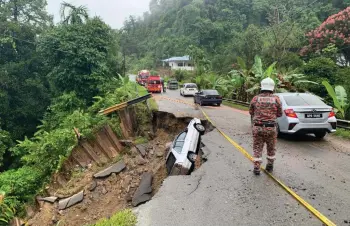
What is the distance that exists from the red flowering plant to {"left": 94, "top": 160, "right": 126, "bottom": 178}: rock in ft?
88.0

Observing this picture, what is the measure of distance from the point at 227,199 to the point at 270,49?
26.4 metres

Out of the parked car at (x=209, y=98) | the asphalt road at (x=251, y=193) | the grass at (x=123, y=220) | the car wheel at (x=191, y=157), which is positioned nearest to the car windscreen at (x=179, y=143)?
the car wheel at (x=191, y=157)

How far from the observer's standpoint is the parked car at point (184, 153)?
7234 millimetres

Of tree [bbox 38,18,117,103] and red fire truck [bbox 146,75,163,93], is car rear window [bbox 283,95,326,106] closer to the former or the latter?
tree [bbox 38,18,117,103]

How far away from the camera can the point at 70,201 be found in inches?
373

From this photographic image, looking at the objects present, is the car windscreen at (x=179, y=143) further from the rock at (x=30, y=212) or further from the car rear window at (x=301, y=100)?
the rock at (x=30, y=212)

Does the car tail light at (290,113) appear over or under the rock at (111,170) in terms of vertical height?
over

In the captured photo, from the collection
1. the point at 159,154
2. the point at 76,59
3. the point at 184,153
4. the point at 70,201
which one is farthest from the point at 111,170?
the point at 76,59

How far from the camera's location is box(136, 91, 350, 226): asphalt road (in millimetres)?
4734

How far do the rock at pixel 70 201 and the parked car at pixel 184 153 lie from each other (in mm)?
3348

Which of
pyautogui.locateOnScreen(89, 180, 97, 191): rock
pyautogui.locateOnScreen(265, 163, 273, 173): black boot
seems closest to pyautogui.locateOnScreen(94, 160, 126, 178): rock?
pyautogui.locateOnScreen(89, 180, 97, 191): rock


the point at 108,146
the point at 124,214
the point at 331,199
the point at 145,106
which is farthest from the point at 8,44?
the point at 331,199

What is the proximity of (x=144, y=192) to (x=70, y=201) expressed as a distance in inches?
124

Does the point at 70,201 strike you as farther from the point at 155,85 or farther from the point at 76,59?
the point at 155,85
